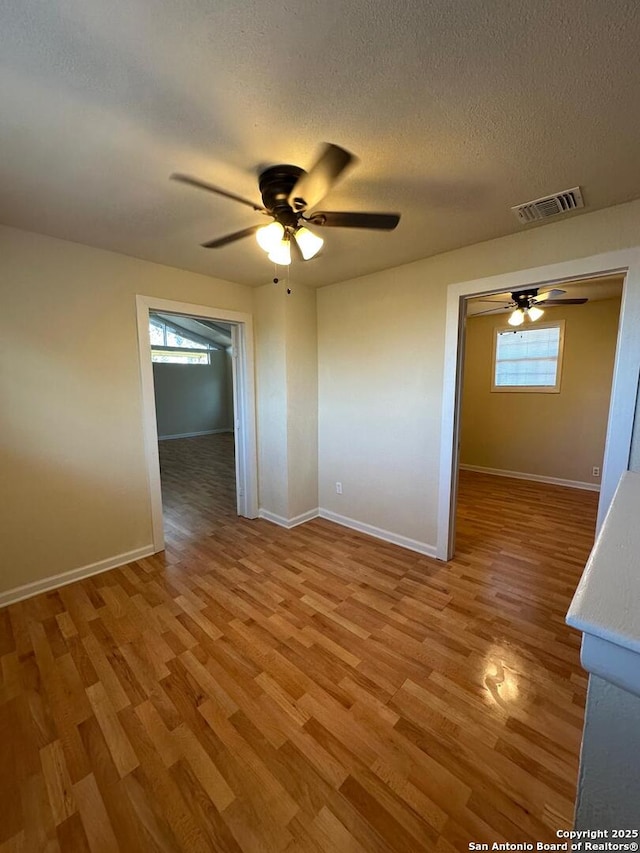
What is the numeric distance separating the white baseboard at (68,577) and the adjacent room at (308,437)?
0.05 feet

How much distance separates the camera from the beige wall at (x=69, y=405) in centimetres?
220

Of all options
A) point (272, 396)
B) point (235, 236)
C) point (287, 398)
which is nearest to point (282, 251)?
point (235, 236)

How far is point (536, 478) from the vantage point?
4.86 meters

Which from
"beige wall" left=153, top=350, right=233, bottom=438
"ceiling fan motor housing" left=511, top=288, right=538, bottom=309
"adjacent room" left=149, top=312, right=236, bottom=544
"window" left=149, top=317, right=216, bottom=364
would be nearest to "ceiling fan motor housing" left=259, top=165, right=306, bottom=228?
"ceiling fan motor housing" left=511, top=288, right=538, bottom=309

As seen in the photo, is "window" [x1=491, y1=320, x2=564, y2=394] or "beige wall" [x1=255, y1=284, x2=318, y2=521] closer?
"beige wall" [x1=255, y1=284, x2=318, y2=521]

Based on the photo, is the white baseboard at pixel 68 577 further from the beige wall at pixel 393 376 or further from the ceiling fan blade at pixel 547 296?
the ceiling fan blade at pixel 547 296

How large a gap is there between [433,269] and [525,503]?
3038mm

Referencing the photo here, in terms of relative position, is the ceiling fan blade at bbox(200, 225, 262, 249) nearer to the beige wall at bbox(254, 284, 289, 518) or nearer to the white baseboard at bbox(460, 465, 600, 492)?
the beige wall at bbox(254, 284, 289, 518)

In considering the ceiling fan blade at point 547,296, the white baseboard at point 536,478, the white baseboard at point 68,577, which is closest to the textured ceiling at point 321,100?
the ceiling fan blade at point 547,296

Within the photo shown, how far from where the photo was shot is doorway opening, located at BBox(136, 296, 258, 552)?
2.86 m

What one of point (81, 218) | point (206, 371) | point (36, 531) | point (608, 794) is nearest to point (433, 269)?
point (81, 218)

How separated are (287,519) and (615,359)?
287cm

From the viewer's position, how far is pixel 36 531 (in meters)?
2.34

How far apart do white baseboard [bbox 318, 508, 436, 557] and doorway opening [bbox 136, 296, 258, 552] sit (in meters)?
0.85
